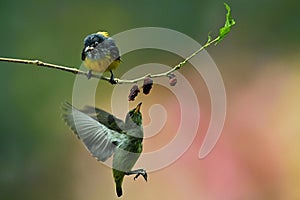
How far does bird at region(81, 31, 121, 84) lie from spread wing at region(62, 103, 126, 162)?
83 mm

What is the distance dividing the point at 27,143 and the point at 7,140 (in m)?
0.09

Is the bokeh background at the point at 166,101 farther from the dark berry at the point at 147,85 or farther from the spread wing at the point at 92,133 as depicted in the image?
the dark berry at the point at 147,85

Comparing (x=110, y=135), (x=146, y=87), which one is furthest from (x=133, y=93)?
(x=110, y=135)

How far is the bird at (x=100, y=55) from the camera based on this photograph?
1.56 ft

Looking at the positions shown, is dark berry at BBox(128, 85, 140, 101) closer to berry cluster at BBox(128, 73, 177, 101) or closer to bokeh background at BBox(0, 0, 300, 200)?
berry cluster at BBox(128, 73, 177, 101)

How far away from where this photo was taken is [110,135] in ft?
1.90

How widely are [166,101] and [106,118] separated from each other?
1.89m

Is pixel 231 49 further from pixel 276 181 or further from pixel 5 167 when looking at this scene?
pixel 5 167

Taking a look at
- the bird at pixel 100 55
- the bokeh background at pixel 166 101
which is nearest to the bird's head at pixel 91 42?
the bird at pixel 100 55

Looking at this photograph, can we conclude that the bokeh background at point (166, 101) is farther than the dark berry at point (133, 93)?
Yes

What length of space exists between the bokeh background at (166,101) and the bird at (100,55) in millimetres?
1764

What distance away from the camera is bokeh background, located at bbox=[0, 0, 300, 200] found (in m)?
2.45

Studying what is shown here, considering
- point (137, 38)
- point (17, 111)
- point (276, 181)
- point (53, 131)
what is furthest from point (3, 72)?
point (137, 38)

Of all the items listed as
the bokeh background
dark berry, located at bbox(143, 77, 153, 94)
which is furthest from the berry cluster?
the bokeh background
